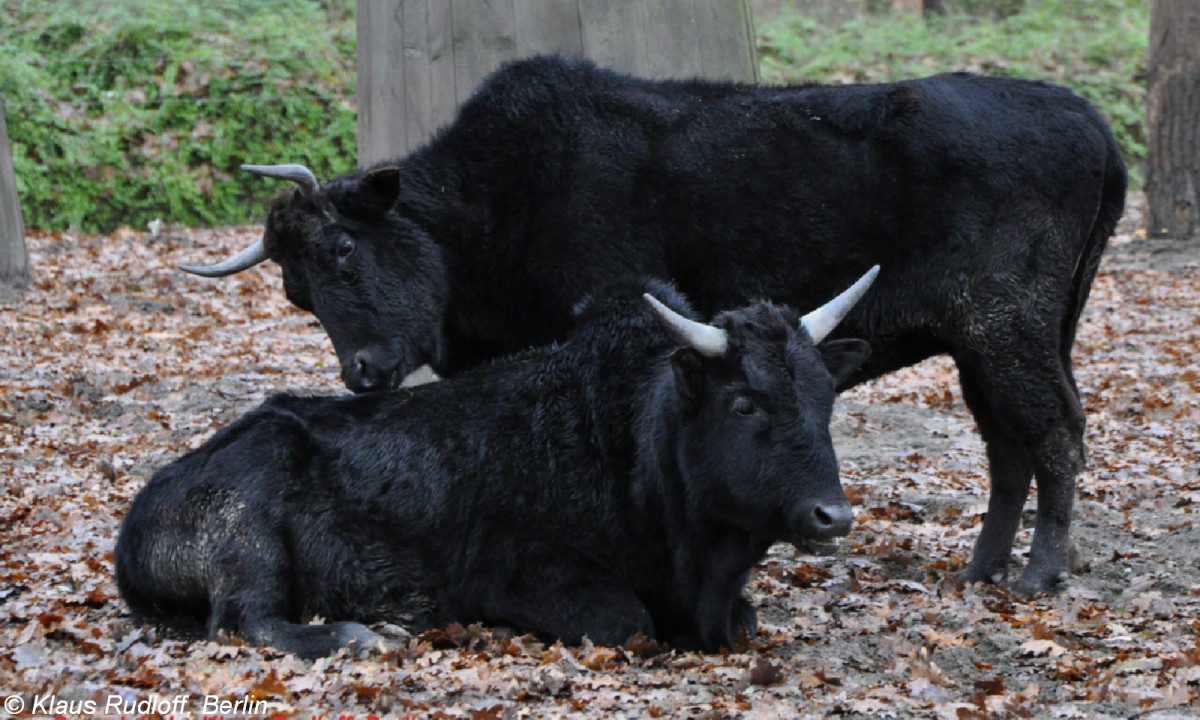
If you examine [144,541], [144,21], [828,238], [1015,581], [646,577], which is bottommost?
[1015,581]

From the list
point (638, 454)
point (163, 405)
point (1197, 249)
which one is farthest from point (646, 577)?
point (1197, 249)

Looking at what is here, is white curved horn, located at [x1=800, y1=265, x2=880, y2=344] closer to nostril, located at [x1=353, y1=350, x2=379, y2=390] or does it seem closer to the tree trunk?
nostril, located at [x1=353, y1=350, x2=379, y2=390]

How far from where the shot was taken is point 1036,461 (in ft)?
25.4

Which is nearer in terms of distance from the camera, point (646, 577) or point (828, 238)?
point (646, 577)

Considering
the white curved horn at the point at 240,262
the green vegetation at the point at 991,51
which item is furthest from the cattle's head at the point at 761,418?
the green vegetation at the point at 991,51

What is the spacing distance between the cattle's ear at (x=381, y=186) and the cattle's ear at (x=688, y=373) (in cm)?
222

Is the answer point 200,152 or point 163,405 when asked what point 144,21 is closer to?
point 200,152

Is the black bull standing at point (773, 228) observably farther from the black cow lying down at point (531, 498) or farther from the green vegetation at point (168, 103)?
the green vegetation at point (168, 103)

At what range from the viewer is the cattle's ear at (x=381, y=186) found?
301 inches

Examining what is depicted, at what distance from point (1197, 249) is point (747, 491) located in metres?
12.2

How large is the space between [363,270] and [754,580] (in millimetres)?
2749

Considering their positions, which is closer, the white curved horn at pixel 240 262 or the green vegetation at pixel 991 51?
the white curved horn at pixel 240 262

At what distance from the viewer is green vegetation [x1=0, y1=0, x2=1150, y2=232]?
18062 mm

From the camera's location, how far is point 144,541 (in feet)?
21.4
